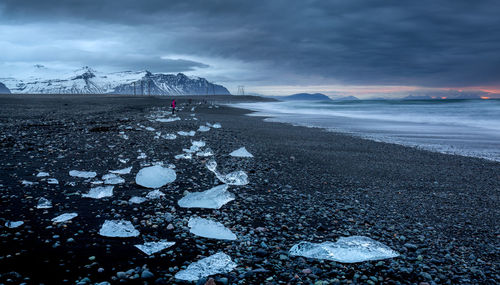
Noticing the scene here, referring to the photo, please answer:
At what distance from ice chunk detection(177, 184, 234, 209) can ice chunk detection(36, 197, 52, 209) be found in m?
1.66

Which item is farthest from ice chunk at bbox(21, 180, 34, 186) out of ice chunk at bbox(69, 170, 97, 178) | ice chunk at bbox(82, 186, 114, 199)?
ice chunk at bbox(82, 186, 114, 199)

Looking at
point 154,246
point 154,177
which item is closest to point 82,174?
point 154,177

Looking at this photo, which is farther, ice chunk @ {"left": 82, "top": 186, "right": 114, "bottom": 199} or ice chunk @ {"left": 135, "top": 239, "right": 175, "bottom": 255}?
ice chunk @ {"left": 82, "top": 186, "right": 114, "bottom": 199}

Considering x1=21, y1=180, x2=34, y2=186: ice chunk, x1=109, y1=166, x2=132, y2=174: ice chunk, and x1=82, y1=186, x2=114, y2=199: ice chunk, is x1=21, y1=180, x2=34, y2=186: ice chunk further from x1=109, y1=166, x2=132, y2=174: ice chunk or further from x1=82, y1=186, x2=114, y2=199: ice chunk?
x1=109, y1=166, x2=132, y2=174: ice chunk

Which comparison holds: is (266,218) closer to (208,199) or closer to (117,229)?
(208,199)

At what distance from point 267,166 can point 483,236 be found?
3.95m

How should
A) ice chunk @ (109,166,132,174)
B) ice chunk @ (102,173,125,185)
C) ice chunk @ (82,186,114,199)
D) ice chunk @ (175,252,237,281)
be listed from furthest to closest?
ice chunk @ (109,166,132,174) → ice chunk @ (102,173,125,185) → ice chunk @ (82,186,114,199) → ice chunk @ (175,252,237,281)

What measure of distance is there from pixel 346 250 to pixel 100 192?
11.5 feet

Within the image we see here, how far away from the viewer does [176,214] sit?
3.94 metres

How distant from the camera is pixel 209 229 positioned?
3482mm

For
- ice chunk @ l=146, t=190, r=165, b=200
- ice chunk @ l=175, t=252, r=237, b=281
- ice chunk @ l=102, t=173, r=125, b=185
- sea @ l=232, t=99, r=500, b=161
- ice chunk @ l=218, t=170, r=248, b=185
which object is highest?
sea @ l=232, t=99, r=500, b=161

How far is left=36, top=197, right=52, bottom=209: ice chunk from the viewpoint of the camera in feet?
12.7

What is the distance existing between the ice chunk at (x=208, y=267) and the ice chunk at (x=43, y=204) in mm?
2373

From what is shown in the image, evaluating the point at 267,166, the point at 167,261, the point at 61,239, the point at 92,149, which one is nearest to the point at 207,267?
the point at 167,261
